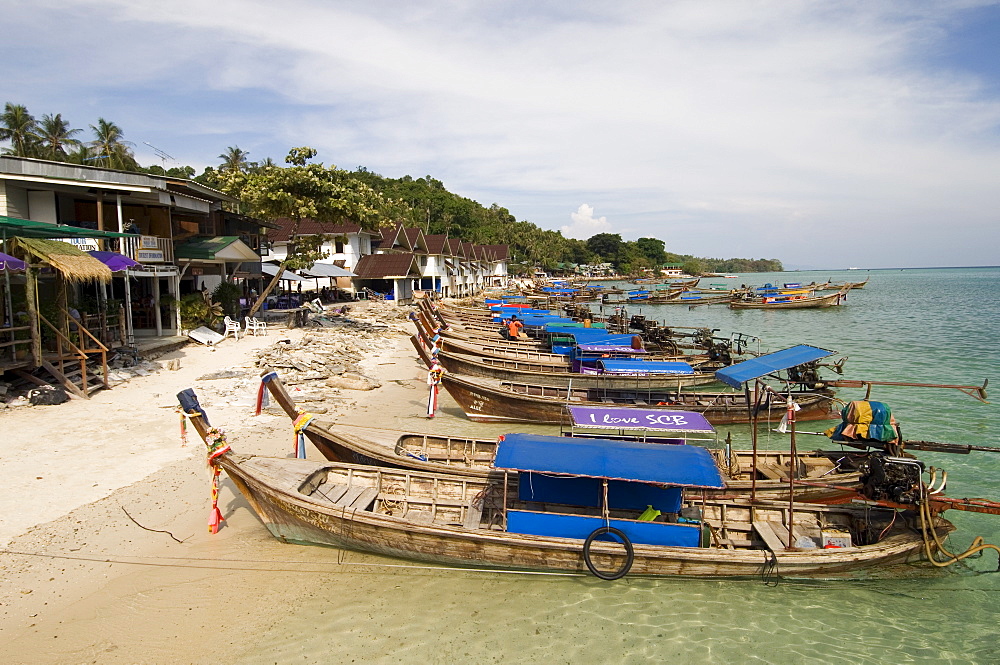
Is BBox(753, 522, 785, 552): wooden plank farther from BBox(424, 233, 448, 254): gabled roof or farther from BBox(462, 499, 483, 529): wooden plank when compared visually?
BBox(424, 233, 448, 254): gabled roof

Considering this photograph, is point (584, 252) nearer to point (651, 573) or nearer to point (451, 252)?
point (451, 252)

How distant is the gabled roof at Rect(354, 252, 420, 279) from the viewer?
45.3 metres

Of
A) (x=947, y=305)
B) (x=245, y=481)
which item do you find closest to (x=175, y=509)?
(x=245, y=481)

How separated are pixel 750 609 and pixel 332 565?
629cm

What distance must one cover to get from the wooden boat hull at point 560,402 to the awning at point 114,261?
419 inches

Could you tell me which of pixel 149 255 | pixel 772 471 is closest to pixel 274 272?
pixel 149 255

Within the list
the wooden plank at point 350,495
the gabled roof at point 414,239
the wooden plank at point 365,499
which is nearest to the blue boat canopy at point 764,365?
the wooden plank at point 365,499

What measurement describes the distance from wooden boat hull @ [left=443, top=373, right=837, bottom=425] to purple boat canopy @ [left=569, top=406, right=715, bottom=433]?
4.63 metres

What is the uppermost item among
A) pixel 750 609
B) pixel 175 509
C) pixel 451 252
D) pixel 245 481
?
pixel 451 252

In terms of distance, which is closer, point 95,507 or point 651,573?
point 651,573

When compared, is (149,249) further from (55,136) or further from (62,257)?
(55,136)

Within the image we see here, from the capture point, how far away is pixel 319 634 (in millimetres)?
7223

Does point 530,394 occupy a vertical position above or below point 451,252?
below

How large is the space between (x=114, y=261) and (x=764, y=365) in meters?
18.5
